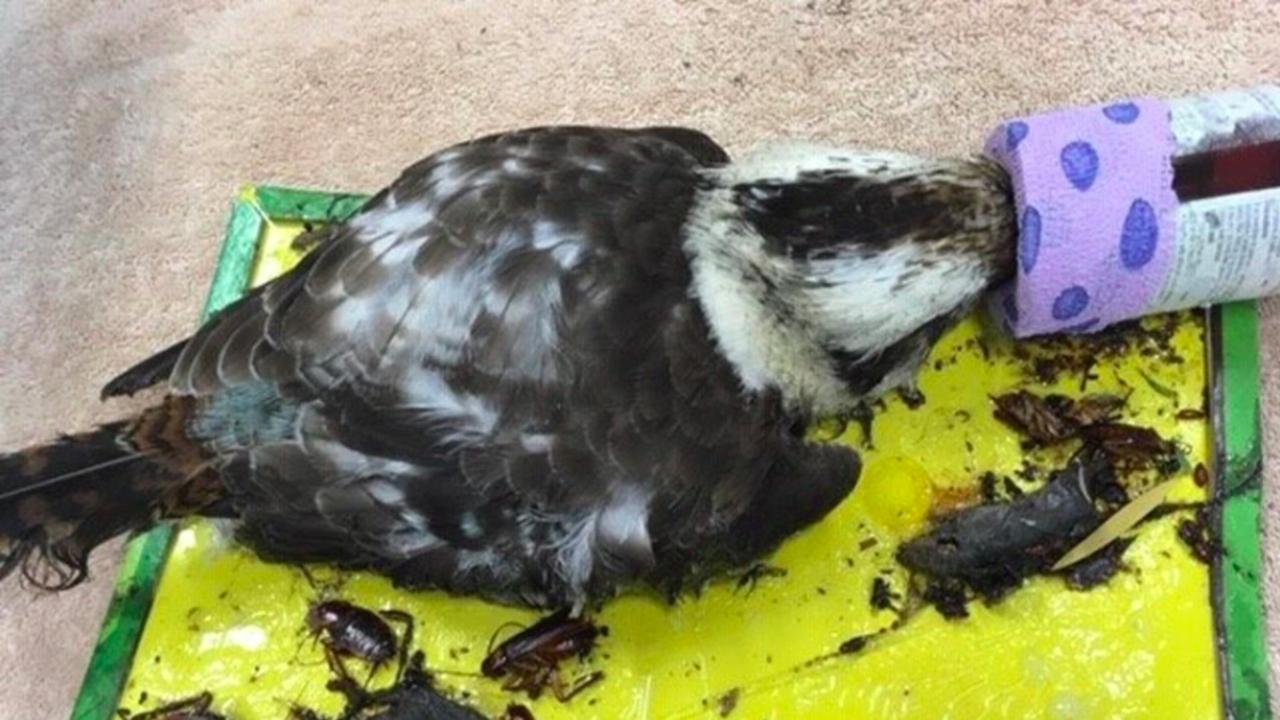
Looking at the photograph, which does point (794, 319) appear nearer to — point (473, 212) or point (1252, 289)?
point (473, 212)

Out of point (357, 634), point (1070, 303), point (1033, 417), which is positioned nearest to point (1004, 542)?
point (1033, 417)

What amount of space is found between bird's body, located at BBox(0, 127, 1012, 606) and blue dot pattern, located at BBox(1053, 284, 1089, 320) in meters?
0.07

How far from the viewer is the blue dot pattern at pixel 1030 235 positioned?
116cm

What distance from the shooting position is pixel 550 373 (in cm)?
111

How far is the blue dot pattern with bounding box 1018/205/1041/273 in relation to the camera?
116cm

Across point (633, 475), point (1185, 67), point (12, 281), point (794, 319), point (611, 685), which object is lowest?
point (611, 685)

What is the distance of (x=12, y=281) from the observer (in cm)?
159

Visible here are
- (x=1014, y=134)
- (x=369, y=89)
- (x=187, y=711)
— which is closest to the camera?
(x=1014, y=134)

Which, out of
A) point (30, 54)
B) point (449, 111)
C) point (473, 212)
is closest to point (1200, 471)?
point (473, 212)

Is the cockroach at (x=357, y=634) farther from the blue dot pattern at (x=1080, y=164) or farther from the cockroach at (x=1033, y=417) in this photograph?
the blue dot pattern at (x=1080, y=164)

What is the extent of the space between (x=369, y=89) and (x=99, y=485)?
64cm

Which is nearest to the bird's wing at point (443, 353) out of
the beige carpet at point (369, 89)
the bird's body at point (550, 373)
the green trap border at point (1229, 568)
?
the bird's body at point (550, 373)

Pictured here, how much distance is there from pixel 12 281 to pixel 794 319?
36.7 inches

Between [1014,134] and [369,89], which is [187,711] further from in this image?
[1014,134]
